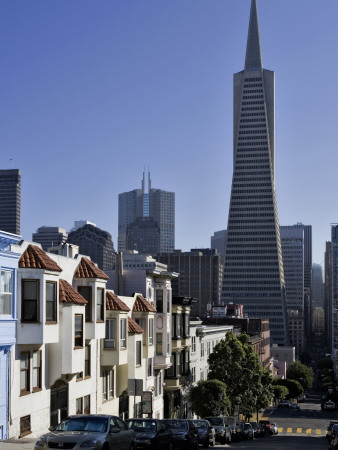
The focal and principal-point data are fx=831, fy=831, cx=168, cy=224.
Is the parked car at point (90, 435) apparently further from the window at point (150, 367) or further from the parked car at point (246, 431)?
the parked car at point (246, 431)

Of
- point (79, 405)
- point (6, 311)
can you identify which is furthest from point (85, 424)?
point (79, 405)

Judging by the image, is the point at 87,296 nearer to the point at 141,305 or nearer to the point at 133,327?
the point at 133,327

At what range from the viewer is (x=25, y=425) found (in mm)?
31641

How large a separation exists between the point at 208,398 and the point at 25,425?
39150 millimetres

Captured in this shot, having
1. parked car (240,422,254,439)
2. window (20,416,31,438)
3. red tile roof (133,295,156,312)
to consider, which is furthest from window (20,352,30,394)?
parked car (240,422,254,439)

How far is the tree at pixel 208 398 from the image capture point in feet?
227

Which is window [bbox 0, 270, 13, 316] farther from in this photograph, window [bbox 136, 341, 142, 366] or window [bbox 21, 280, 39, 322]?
window [bbox 136, 341, 142, 366]

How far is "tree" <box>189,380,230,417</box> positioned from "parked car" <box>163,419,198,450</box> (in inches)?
1353

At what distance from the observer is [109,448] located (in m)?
21.0

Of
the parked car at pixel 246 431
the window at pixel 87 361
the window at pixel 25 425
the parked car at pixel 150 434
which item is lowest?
the parked car at pixel 246 431

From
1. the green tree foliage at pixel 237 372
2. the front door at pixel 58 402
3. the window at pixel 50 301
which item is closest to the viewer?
the window at pixel 50 301

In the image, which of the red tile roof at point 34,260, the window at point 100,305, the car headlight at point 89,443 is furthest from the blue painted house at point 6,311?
the window at point 100,305

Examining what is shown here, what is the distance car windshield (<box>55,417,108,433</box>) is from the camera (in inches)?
856

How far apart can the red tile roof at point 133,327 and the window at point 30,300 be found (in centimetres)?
1737
